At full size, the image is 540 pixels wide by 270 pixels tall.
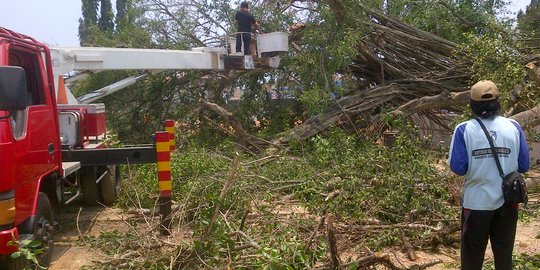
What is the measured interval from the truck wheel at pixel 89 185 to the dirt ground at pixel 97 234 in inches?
7.1

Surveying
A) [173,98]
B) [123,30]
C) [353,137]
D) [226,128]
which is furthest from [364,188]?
[123,30]

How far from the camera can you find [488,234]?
143 inches

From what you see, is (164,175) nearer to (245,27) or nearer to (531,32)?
(245,27)

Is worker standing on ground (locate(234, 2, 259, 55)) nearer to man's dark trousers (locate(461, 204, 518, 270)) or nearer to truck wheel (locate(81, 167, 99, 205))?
truck wheel (locate(81, 167, 99, 205))

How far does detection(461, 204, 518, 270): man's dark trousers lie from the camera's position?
357cm

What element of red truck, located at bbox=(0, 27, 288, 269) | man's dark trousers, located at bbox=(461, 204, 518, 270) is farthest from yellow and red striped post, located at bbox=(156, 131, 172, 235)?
man's dark trousers, located at bbox=(461, 204, 518, 270)

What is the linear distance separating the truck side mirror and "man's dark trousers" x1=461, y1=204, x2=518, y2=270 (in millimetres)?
3342

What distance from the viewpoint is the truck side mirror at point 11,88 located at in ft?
12.6

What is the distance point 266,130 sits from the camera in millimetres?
11508

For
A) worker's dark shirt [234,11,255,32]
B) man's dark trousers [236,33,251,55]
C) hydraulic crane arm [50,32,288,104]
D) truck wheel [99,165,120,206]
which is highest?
worker's dark shirt [234,11,255,32]

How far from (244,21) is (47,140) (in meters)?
5.58

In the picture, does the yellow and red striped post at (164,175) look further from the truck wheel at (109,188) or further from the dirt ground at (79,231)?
the truck wheel at (109,188)

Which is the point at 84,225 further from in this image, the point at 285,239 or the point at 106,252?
the point at 285,239

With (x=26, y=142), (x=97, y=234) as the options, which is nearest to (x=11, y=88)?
(x=26, y=142)
